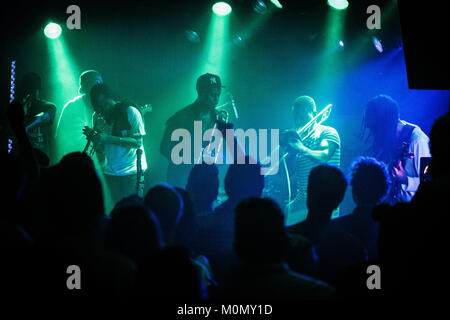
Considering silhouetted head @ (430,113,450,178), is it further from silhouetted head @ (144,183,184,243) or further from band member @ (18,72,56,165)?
band member @ (18,72,56,165)

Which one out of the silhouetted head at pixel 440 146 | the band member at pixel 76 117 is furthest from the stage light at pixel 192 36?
the silhouetted head at pixel 440 146

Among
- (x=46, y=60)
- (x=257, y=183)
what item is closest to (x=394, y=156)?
(x=257, y=183)

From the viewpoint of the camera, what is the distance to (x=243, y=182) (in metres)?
2.50

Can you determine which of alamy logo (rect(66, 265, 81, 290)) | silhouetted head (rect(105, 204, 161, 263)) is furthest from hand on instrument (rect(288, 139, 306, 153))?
alamy logo (rect(66, 265, 81, 290))

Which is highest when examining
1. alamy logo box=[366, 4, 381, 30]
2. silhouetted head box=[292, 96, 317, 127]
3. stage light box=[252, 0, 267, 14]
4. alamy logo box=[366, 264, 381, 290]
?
stage light box=[252, 0, 267, 14]

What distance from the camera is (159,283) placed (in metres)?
1.42

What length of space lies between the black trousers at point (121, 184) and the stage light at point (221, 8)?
290 centimetres

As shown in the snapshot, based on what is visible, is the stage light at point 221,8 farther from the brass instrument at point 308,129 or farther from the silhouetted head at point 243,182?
the silhouetted head at point 243,182

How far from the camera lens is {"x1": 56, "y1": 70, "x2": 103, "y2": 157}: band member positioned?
5926 millimetres

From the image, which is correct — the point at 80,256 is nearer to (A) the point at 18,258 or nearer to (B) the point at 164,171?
(A) the point at 18,258

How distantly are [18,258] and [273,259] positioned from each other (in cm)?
107

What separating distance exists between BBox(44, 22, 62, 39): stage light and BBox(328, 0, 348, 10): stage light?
4.24m

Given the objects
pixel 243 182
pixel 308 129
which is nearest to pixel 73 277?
pixel 243 182

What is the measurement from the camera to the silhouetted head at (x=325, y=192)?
2.20m
